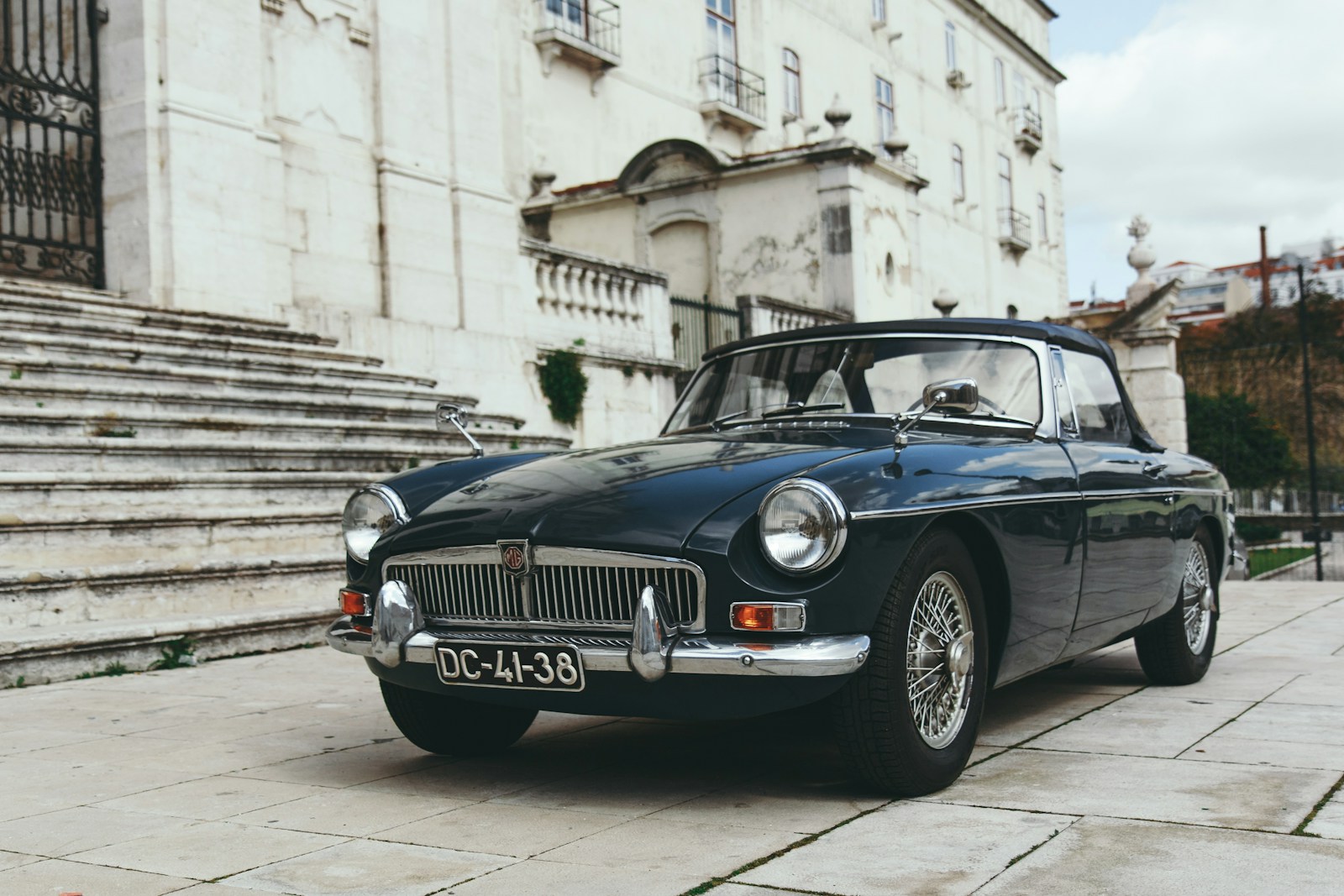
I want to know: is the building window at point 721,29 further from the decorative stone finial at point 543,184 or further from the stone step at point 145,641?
the stone step at point 145,641

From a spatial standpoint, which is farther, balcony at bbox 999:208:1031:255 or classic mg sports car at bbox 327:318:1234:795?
balcony at bbox 999:208:1031:255

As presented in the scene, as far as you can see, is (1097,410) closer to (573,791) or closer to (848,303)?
(573,791)

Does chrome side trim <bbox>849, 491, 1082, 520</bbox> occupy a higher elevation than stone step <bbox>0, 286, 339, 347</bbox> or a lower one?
lower

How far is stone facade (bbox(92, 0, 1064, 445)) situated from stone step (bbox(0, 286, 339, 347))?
0.37 m

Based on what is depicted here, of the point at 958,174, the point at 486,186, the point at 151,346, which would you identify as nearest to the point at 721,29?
the point at 486,186

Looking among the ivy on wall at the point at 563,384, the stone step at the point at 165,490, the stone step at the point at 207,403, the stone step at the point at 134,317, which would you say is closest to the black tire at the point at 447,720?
the stone step at the point at 165,490

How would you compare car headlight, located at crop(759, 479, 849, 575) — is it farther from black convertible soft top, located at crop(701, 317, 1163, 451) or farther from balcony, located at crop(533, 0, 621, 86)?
balcony, located at crop(533, 0, 621, 86)

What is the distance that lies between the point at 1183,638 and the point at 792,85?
76.8 ft

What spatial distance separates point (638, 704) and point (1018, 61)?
41600 millimetres

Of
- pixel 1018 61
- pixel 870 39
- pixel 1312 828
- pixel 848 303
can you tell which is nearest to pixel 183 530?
pixel 1312 828

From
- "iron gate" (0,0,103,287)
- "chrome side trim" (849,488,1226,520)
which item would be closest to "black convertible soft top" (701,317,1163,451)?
"chrome side trim" (849,488,1226,520)

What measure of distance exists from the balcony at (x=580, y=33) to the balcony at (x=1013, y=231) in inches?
737

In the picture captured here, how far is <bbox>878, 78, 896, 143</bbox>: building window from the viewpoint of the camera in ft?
105

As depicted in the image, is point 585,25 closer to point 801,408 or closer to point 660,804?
point 801,408
